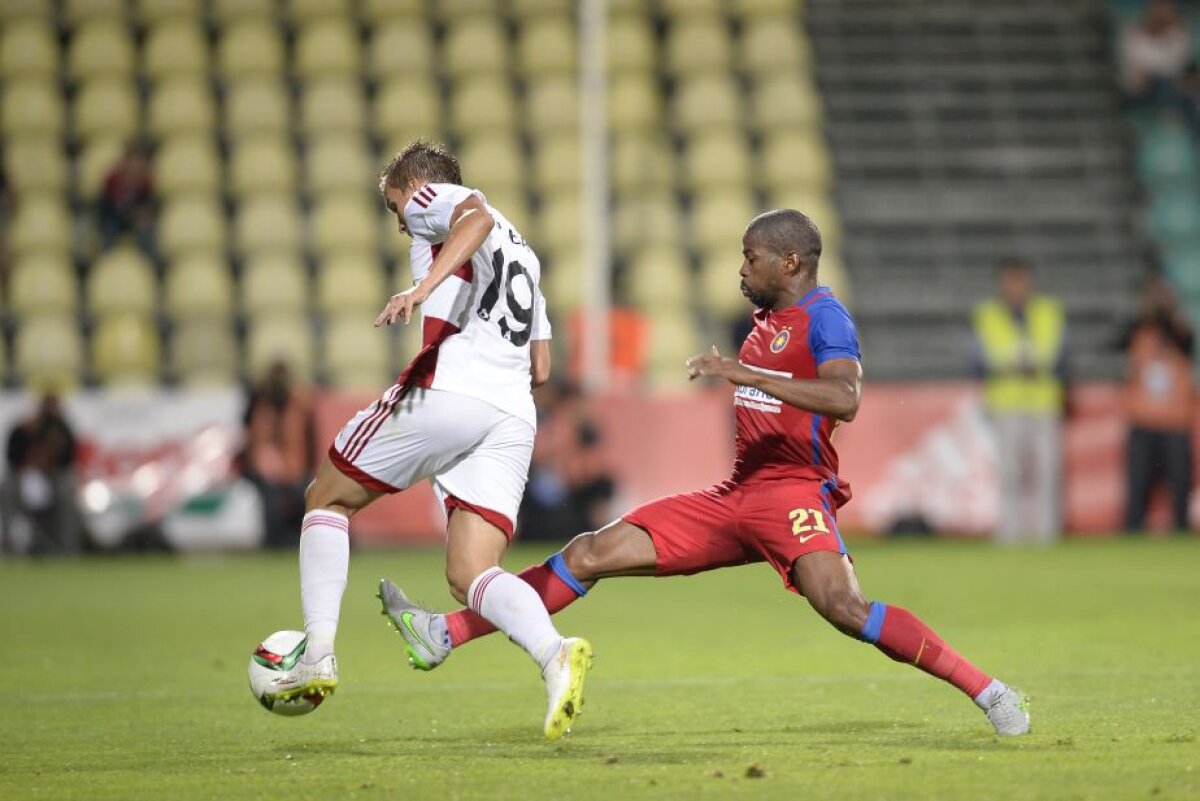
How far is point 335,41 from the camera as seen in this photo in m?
22.2

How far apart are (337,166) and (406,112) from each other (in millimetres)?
1024

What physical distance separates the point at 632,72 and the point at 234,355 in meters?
5.70

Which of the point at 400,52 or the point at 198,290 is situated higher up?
the point at 400,52

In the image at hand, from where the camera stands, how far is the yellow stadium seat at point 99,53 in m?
21.8

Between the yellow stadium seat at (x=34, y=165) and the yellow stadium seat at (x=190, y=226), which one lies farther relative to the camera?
the yellow stadium seat at (x=34, y=165)

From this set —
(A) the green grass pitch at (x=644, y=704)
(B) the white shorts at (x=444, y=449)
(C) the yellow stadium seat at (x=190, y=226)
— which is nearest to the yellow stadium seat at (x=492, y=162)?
(C) the yellow stadium seat at (x=190, y=226)

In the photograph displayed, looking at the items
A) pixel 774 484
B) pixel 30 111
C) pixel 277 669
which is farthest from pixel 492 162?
pixel 277 669

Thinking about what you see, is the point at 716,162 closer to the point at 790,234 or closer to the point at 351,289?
the point at 351,289

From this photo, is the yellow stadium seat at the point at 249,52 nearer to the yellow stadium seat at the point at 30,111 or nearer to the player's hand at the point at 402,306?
the yellow stadium seat at the point at 30,111

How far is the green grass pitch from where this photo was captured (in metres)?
5.66

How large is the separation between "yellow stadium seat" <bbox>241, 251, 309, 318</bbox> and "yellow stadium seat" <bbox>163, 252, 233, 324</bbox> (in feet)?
0.71

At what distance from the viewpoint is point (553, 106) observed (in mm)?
21969

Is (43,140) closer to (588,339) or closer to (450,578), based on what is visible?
(588,339)

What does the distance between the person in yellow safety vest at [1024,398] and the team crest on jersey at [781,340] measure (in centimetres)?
1020
